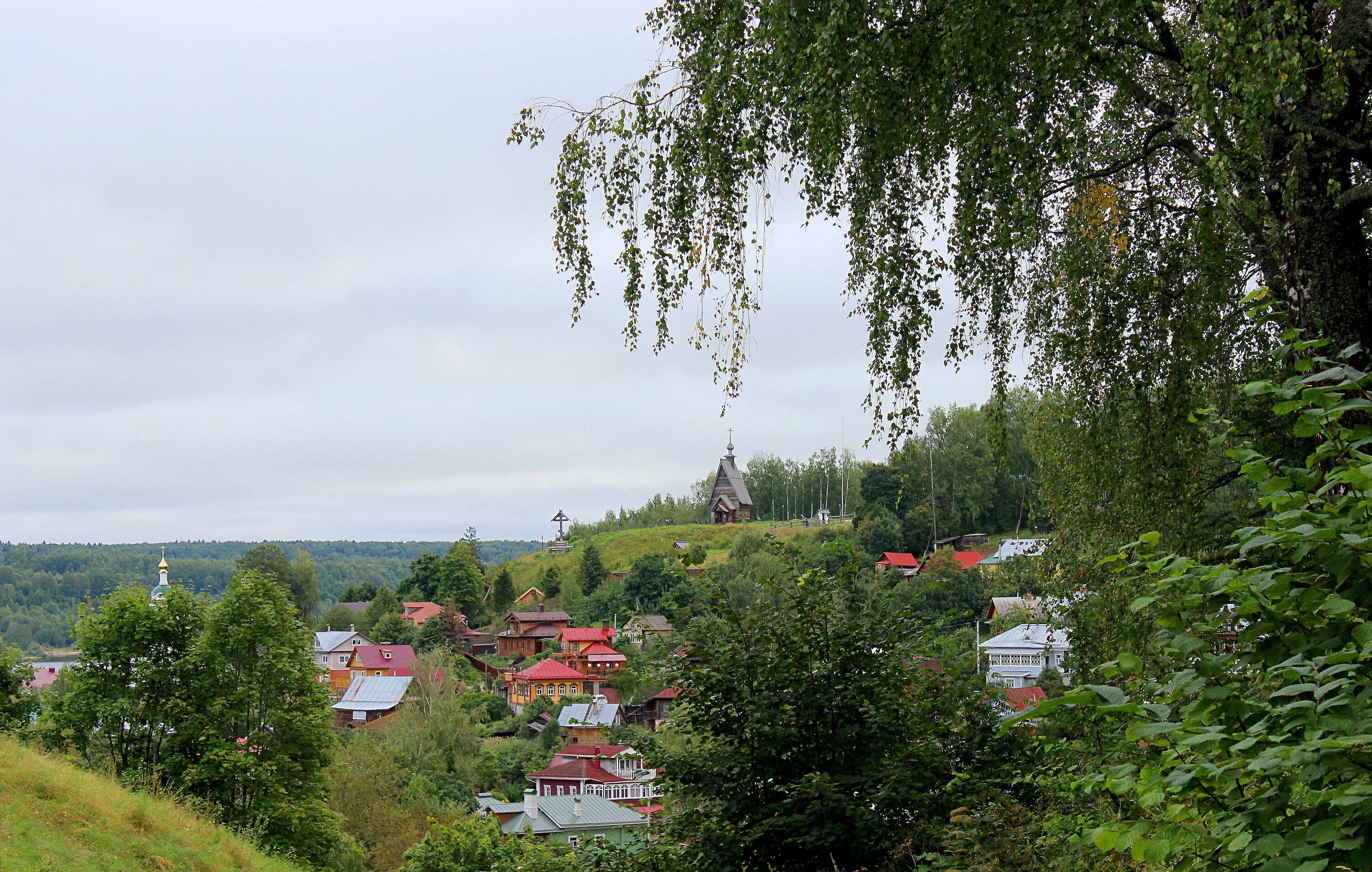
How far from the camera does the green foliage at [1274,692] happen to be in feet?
5.98

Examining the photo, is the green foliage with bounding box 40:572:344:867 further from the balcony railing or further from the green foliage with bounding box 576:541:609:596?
the green foliage with bounding box 576:541:609:596

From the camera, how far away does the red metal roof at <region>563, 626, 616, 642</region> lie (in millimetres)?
66375

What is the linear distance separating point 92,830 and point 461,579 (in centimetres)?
7827

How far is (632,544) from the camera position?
96188 millimetres

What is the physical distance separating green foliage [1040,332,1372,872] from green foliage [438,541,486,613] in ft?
276

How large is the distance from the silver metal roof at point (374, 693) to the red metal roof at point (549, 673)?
7.32 m

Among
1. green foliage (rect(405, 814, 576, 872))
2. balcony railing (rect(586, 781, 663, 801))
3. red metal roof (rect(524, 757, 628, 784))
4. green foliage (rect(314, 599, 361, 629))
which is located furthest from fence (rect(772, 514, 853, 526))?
green foliage (rect(405, 814, 576, 872))

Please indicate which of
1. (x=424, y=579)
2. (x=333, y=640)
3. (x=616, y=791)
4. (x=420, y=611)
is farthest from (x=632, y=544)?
(x=616, y=791)

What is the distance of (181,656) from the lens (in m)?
20.9

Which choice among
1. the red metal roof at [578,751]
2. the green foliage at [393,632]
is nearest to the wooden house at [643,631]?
the red metal roof at [578,751]

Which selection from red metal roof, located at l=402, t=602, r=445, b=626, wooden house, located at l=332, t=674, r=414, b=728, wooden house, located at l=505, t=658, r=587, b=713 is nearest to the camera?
wooden house, located at l=505, t=658, r=587, b=713

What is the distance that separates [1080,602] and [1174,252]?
275 centimetres

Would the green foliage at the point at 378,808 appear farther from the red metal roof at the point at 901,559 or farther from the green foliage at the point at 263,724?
the red metal roof at the point at 901,559

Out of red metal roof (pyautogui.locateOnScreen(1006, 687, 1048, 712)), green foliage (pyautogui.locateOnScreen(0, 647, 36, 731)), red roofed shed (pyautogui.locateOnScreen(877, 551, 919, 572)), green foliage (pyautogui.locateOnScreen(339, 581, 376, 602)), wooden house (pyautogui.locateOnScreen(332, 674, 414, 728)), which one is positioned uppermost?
A: red metal roof (pyautogui.locateOnScreen(1006, 687, 1048, 712))
